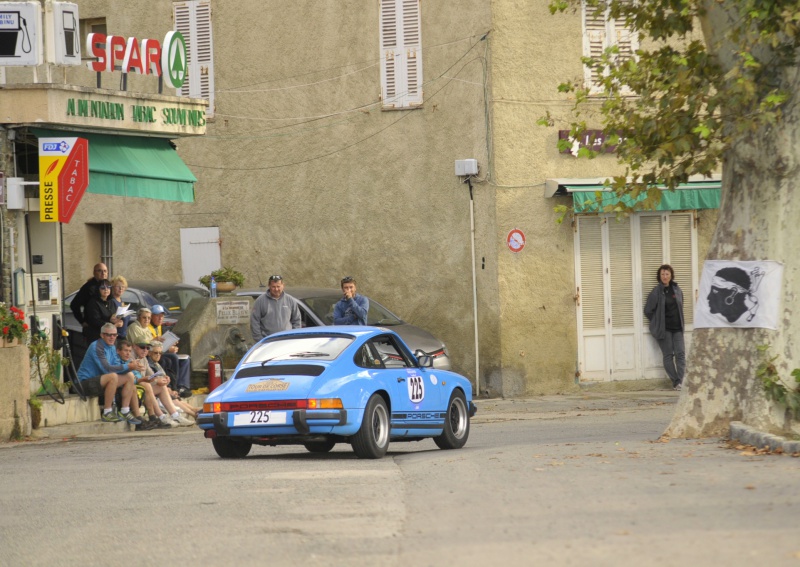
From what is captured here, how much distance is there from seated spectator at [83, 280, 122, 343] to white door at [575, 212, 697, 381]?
8985 mm

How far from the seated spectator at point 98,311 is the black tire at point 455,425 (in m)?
6.56

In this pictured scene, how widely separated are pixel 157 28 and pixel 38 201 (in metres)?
8.76

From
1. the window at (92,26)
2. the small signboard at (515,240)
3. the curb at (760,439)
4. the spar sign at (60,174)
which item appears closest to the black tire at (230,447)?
the curb at (760,439)

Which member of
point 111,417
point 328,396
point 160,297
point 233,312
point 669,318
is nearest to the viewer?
point 328,396

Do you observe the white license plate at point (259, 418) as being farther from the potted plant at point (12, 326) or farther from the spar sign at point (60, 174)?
the spar sign at point (60, 174)

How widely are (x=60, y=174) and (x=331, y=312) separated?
6.11 m

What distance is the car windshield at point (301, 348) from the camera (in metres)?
13.2

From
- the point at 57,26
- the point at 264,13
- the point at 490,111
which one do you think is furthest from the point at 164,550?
the point at 264,13

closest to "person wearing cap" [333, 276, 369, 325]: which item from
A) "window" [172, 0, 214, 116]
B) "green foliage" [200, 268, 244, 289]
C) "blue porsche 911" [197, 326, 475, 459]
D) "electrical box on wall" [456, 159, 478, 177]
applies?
"green foliage" [200, 268, 244, 289]

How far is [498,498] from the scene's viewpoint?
9.47 metres

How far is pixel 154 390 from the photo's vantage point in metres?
19.0

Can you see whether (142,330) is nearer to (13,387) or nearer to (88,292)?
(88,292)

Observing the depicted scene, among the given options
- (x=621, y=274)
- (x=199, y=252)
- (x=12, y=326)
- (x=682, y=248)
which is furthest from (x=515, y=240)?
(x=12, y=326)

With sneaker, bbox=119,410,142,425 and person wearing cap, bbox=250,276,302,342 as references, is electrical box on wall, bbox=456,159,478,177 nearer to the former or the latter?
person wearing cap, bbox=250,276,302,342
